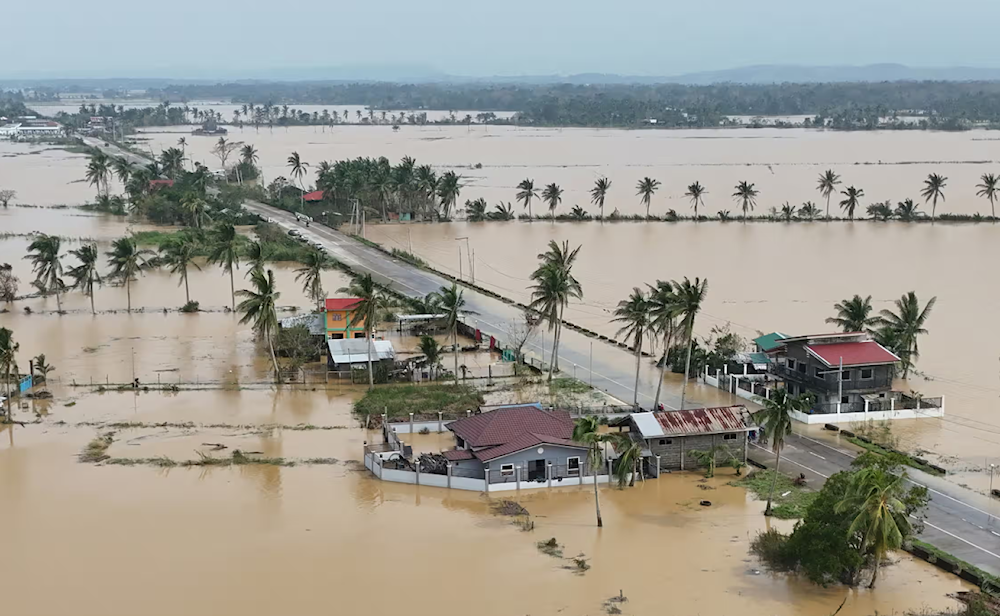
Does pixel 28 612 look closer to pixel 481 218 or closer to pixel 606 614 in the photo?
pixel 606 614

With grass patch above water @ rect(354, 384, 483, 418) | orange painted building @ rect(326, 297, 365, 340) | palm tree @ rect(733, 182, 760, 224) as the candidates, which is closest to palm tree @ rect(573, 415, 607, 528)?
grass patch above water @ rect(354, 384, 483, 418)

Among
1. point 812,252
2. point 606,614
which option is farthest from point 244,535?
point 812,252

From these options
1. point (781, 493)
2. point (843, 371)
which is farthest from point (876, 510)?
point (843, 371)

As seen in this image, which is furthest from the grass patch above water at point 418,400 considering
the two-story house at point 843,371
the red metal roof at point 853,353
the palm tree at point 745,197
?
the palm tree at point 745,197

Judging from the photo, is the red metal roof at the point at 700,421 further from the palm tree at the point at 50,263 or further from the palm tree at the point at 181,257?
the palm tree at the point at 50,263

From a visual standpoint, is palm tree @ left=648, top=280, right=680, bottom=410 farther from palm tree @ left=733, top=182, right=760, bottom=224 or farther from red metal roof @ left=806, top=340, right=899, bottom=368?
palm tree @ left=733, top=182, right=760, bottom=224
